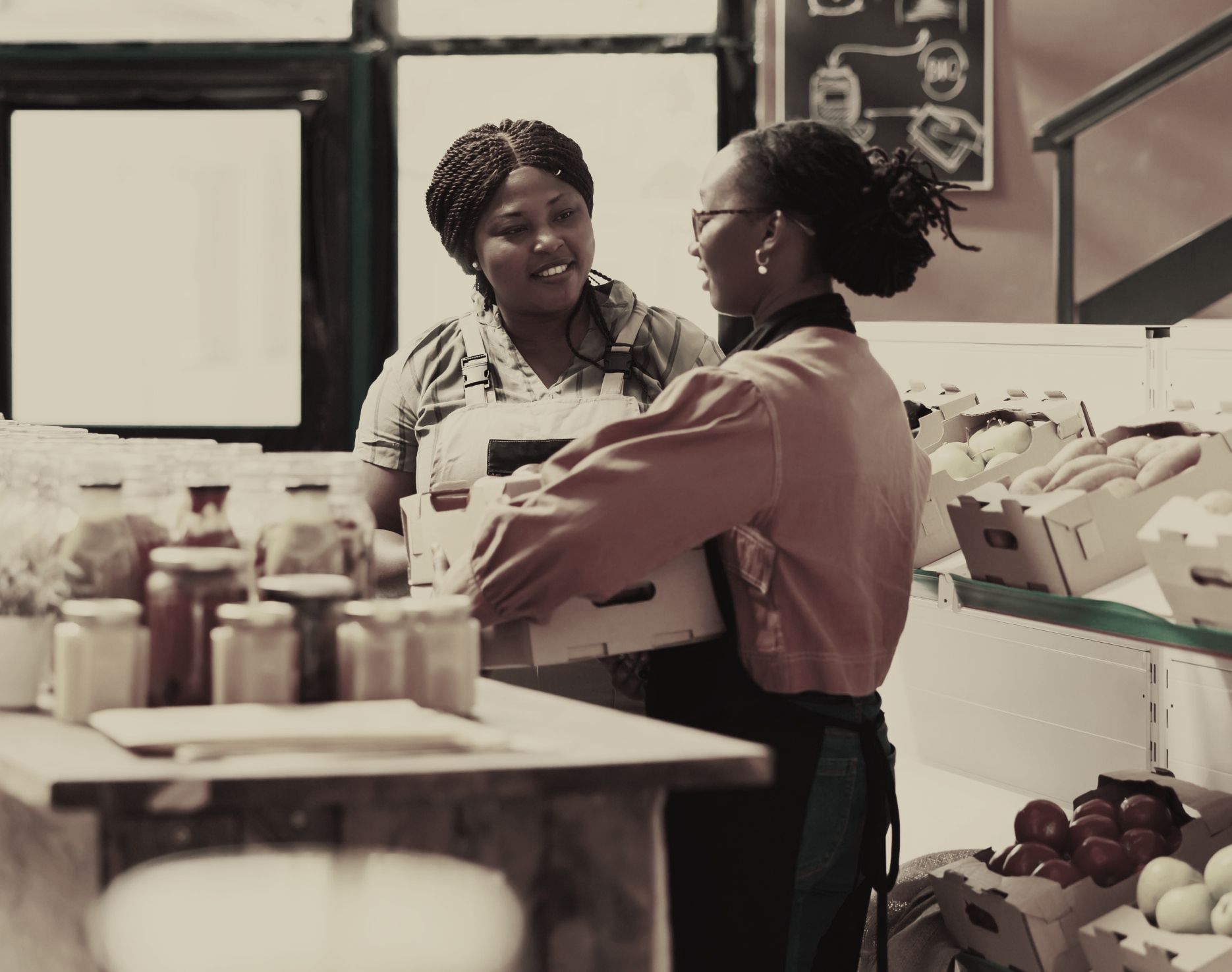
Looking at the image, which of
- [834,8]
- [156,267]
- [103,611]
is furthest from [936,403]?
[156,267]

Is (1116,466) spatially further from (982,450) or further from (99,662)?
(99,662)

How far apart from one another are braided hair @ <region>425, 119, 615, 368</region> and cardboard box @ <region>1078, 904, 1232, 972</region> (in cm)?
123

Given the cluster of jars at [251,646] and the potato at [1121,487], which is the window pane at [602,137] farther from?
the cluster of jars at [251,646]

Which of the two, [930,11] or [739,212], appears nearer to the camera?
[739,212]

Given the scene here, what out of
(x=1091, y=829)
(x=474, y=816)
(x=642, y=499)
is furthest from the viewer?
(x=1091, y=829)

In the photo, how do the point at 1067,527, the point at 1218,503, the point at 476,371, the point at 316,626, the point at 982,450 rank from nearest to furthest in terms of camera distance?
the point at 316,626, the point at 1218,503, the point at 1067,527, the point at 982,450, the point at 476,371

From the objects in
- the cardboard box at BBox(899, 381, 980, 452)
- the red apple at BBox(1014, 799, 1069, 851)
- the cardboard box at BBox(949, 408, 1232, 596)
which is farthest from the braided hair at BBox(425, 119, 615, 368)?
the red apple at BBox(1014, 799, 1069, 851)

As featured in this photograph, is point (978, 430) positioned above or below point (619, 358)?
below

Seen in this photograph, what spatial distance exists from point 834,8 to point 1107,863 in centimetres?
360

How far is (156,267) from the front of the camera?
5352 millimetres

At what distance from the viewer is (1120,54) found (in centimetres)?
521

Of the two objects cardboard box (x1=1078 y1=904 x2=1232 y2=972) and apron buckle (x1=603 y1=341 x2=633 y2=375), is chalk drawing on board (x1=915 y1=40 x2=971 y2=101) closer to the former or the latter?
apron buckle (x1=603 y1=341 x2=633 y2=375)

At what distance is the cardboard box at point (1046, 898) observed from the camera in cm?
225

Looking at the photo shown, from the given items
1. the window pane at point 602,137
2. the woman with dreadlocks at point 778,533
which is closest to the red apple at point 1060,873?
the woman with dreadlocks at point 778,533
